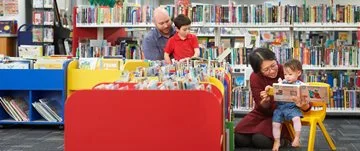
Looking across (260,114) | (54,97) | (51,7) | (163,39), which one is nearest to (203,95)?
(260,114)

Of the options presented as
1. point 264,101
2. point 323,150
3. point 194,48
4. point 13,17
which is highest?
point 13,17

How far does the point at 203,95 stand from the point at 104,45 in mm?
5654

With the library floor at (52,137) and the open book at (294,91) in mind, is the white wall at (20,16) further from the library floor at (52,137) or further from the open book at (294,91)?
the open book at (294,91)

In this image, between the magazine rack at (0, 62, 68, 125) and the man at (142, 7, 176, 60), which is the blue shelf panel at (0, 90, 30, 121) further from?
the man at (142, 7, 176, 60)

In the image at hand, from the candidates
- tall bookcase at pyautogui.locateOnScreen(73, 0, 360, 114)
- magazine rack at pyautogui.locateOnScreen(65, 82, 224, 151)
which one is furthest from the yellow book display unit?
magazine rack at pyautogui.locateOnScreen(65, 82, 224, 151)

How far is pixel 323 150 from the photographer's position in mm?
5148

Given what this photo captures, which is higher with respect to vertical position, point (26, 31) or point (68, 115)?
point (26, 31)

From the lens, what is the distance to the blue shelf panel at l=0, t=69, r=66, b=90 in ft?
20.6

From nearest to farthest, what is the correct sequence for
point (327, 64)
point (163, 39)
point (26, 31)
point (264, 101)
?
1. point (264, 101)
2. point (163, 39)
3. point (327, 64)
4. point (26, 31)

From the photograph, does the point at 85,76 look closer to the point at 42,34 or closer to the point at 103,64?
the point at 103,64

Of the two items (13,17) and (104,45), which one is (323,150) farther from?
(13,17)

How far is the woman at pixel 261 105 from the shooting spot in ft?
15.9

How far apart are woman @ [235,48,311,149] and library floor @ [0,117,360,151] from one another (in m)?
0.16

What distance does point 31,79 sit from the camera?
633 centimetres
